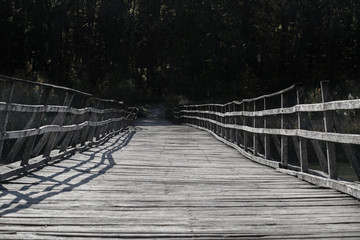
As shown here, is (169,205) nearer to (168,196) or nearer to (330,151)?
(168,196)

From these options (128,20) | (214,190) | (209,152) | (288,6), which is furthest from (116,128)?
(128,20)

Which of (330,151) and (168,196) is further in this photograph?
(330,151)

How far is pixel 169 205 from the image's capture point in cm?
615

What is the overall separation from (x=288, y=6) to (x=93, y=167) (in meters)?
47.1

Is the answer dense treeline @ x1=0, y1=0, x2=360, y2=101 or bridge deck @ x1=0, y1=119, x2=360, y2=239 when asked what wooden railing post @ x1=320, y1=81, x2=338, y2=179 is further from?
dense treeline @ x1=0, y1=0, x2=360, y2=101

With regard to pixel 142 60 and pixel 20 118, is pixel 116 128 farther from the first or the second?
pixel 142 60

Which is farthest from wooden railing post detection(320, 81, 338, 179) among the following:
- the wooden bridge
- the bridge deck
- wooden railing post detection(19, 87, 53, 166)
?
wooden railing post detection(19, 87, 53, 166)

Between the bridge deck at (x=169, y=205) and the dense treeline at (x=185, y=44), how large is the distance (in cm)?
3995

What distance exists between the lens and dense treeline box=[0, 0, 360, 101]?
52938 millimetres

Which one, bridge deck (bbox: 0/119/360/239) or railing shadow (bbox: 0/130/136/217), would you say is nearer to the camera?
bridge deck (bbox: 0/119/360/239)

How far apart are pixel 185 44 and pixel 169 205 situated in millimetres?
56487

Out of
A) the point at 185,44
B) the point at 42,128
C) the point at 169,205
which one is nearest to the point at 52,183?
the point at 42,128

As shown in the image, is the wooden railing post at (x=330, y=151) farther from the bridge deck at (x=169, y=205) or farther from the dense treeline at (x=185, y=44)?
the dense treeline at (x=185, y=44)

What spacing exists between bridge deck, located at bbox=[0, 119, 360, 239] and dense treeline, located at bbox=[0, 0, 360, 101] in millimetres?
39952
